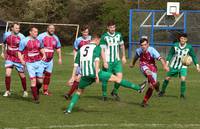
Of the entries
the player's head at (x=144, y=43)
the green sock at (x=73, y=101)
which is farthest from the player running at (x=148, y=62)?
the green sock at (x=73, y=101)

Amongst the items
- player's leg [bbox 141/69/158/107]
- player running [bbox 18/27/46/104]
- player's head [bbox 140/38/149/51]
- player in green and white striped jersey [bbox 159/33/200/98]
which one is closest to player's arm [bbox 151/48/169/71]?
player's head [bbox 140/38/149/51]

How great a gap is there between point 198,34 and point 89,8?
31.0 m

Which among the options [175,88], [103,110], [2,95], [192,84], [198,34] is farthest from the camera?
[198,34]

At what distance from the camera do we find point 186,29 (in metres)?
35.6

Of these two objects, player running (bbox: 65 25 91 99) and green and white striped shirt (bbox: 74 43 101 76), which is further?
player running (bbox: 65 25 91 99)

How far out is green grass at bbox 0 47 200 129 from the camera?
405 inches

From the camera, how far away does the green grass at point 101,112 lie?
33.7 ft

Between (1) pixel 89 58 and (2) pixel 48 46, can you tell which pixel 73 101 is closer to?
(1) pixel 89 58

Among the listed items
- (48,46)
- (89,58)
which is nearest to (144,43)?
(89,58)

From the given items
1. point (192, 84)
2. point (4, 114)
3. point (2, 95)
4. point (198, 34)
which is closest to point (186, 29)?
point (198, 34)

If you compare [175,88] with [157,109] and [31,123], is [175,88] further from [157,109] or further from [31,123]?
[31,123]

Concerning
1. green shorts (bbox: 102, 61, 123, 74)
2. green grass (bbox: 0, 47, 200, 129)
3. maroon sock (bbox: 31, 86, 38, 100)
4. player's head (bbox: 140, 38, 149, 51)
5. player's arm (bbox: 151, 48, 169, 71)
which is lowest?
green grass (bbox: 0, 47, 200, 129)

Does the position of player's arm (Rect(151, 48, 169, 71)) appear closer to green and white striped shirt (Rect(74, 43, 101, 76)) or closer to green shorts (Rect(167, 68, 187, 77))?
green and white striped shirt (Rect(74, 43, 101, 76))

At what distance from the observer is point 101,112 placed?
12.0m
